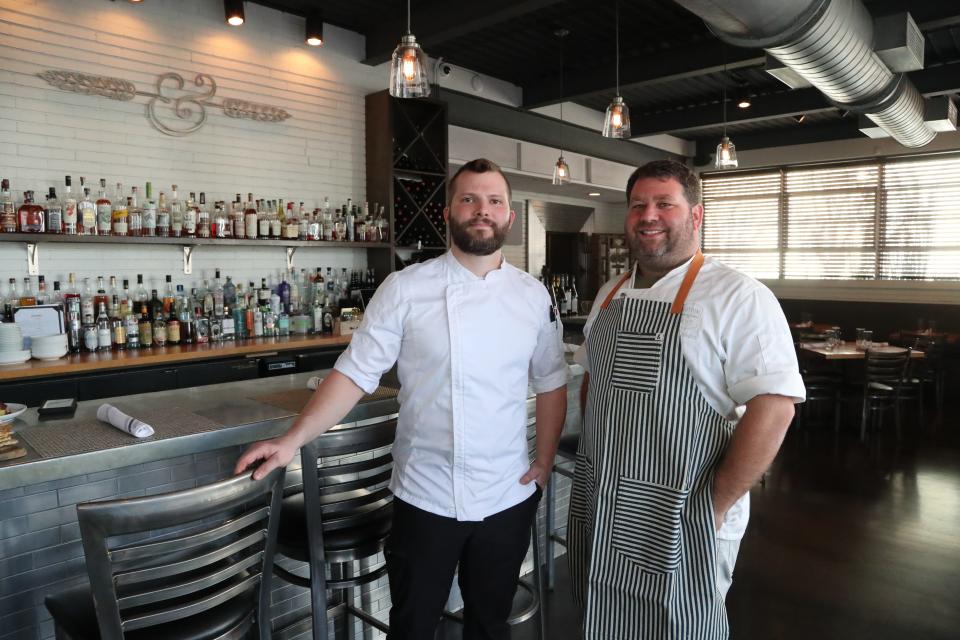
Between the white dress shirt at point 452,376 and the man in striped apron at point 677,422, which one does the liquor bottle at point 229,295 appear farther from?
the man in striped apron at point 677,422

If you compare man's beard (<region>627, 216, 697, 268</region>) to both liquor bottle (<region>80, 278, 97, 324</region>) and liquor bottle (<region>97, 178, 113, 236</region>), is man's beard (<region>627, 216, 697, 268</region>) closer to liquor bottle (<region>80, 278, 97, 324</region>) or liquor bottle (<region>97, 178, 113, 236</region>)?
liquor bottle (<region>97, 178, 113, 236</region>)

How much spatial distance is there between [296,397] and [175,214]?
292 cm

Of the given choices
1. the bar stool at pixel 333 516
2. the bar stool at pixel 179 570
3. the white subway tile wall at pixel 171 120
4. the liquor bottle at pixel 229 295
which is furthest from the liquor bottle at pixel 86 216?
the bar stool at pixel 179 570

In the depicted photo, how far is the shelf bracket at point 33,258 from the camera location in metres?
4.16

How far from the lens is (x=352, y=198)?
19.3 ft

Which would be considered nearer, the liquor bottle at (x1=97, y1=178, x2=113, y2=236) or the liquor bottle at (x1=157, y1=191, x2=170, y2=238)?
the liquor bottle at (x1=97, y1=178, x2=113, y2=236)

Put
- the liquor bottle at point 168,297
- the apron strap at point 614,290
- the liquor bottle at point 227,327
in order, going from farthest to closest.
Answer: the liquor bottle at point 227,327 → the liquor bottle at point 168,297 → the apron strap at point 614,290

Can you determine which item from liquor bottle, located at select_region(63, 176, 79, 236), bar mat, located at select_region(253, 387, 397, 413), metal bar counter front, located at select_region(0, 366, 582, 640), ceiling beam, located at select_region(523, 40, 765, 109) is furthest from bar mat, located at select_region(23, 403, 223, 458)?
ceiling beam, located at select_region(523, 40, 765, 109)

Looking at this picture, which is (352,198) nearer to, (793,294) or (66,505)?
(66,505)

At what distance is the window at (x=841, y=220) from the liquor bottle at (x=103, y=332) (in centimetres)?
878

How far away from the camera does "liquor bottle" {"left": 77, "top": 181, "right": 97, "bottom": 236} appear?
4.18m

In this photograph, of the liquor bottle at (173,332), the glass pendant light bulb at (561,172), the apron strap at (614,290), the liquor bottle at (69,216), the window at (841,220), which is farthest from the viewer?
the window at (841,220)

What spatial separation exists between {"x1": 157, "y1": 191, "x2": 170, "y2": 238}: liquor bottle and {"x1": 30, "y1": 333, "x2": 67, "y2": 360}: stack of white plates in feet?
3.19

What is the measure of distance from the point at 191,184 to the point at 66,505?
3.55m
